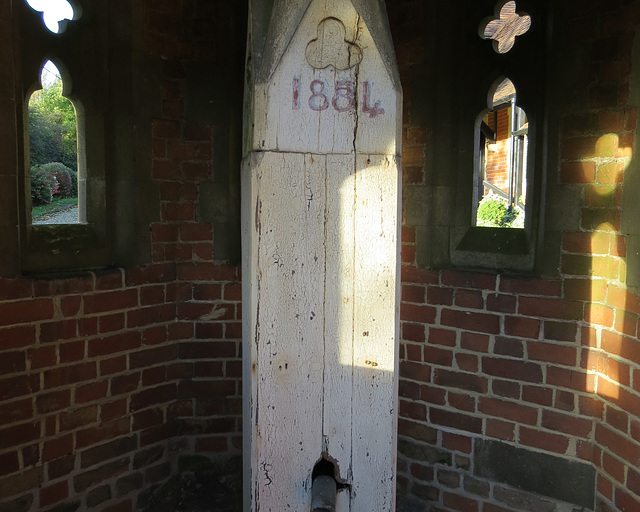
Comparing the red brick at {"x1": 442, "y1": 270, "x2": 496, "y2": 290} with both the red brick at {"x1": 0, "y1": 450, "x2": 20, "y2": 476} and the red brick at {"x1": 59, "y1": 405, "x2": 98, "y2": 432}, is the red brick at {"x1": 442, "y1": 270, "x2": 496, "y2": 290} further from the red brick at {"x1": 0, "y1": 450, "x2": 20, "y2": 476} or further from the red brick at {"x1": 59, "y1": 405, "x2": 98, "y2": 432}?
the red brick at {"x1": 0, "y1": 450, "x2": 20, "y2": 476}

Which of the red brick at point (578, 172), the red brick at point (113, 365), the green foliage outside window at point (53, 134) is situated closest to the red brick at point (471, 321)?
the red brick at point (578, 172)

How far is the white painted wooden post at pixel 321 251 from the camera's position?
184 centimetres

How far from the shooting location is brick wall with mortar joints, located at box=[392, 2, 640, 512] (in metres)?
2.73

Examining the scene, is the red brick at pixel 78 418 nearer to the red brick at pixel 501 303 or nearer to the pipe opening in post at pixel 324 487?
the pipe opening in post at pixel 324 487

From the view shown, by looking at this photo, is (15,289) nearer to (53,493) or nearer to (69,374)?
(69,374)

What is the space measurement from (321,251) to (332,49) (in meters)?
0.66

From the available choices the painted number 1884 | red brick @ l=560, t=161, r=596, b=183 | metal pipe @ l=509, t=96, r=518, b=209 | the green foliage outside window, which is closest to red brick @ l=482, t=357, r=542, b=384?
red brick @ l=560, t=161, r=596, b=183

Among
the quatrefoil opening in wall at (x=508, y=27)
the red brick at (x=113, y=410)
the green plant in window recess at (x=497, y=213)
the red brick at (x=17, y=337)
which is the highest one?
the quatrefoil opening in wall at (x=508, y=27)

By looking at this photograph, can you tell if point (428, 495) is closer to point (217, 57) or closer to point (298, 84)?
point (298, 84)

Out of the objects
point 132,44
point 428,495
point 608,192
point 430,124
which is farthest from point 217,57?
point 428,495

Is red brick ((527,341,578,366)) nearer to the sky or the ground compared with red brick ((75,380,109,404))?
nearer to the sky

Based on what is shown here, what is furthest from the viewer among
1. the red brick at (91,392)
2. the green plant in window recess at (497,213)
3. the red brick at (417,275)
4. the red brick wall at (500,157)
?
the red brick wall at (500,157)

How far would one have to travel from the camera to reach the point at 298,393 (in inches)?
75.5

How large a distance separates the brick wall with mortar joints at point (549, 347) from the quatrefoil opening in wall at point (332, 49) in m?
1.58
